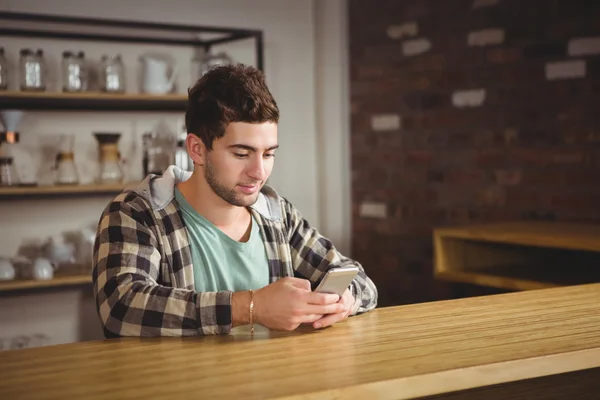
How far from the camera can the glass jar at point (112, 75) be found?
386 cm

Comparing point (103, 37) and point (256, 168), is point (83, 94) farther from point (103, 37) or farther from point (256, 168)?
point (256, 168)

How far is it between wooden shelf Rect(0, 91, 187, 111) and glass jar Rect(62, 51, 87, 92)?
58 millimetres

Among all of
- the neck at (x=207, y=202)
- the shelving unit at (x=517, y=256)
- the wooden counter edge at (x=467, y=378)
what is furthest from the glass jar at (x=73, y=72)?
the wooden counter edge at (x=467, y=378)

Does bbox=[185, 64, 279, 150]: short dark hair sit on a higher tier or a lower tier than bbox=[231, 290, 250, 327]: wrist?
higher

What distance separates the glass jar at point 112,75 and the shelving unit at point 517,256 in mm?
1596

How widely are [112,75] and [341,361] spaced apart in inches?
105

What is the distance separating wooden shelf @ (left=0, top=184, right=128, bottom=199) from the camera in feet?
11.9

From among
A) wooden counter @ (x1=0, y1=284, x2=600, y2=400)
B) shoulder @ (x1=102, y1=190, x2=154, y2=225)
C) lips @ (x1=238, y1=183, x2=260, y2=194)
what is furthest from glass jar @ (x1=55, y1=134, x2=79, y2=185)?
wooden counter @ (x1=0, y1=284, x2=600, y2=400)

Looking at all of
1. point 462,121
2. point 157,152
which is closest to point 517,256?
point 462,121

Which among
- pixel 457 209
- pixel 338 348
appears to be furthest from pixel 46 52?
pixel 338 348

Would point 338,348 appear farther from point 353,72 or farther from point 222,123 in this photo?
point 353,72

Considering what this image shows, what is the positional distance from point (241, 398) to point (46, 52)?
3.02 metres

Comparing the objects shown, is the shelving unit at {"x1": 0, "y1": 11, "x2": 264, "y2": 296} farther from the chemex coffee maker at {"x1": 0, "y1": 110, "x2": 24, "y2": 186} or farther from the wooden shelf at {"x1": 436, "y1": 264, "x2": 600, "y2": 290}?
the wooden shelf at {"x1": 436, "y1": 264, "x2": 600, "y2": 290}

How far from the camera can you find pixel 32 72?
3713mm
